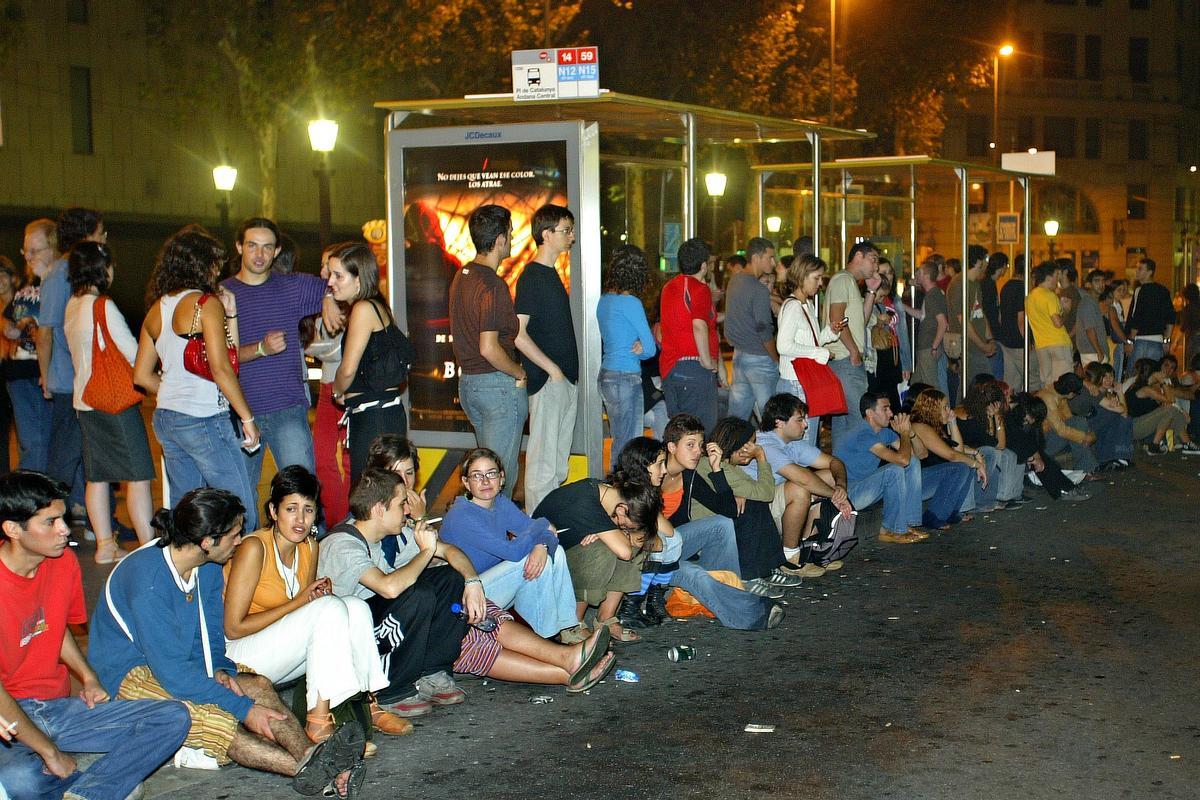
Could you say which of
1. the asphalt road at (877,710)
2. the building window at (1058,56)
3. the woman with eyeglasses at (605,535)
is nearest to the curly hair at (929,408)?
the asphalt road at (877,710)

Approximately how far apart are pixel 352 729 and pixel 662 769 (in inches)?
43.3

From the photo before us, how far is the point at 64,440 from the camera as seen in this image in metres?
8.67

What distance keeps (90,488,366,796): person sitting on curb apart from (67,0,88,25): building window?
27831 millimetres

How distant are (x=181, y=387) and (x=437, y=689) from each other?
1.97 m

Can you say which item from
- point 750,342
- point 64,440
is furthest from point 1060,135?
point 64,440

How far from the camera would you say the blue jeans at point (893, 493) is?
9.47 meters

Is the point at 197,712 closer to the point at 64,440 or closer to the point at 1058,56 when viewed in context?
the point at 64,440

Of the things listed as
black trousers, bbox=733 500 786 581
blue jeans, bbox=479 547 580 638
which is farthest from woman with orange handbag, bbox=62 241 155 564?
black trousers, bbox=733 500 786 581

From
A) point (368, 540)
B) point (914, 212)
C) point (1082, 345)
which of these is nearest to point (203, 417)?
point (368, 540)

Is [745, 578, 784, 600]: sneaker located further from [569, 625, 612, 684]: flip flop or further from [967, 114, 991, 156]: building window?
[967, 114, 991, 156]: building window

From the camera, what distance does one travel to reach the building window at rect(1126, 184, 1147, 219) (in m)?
59.9

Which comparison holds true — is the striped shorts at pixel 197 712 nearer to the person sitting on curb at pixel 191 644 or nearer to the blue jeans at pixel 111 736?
the person sitting on curb at pixel 191 644

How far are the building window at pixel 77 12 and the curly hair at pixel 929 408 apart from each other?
82.2 ft

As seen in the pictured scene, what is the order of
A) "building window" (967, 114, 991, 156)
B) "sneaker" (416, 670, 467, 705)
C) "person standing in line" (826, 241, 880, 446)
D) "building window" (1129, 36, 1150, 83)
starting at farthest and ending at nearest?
"building window" (1129, 36, 1150, 83) < "building window" (967, 114, 991, 156) < "person standing in line" (826, 241, 880, 446) < "sneaker" (416, 670, 467, 705)
